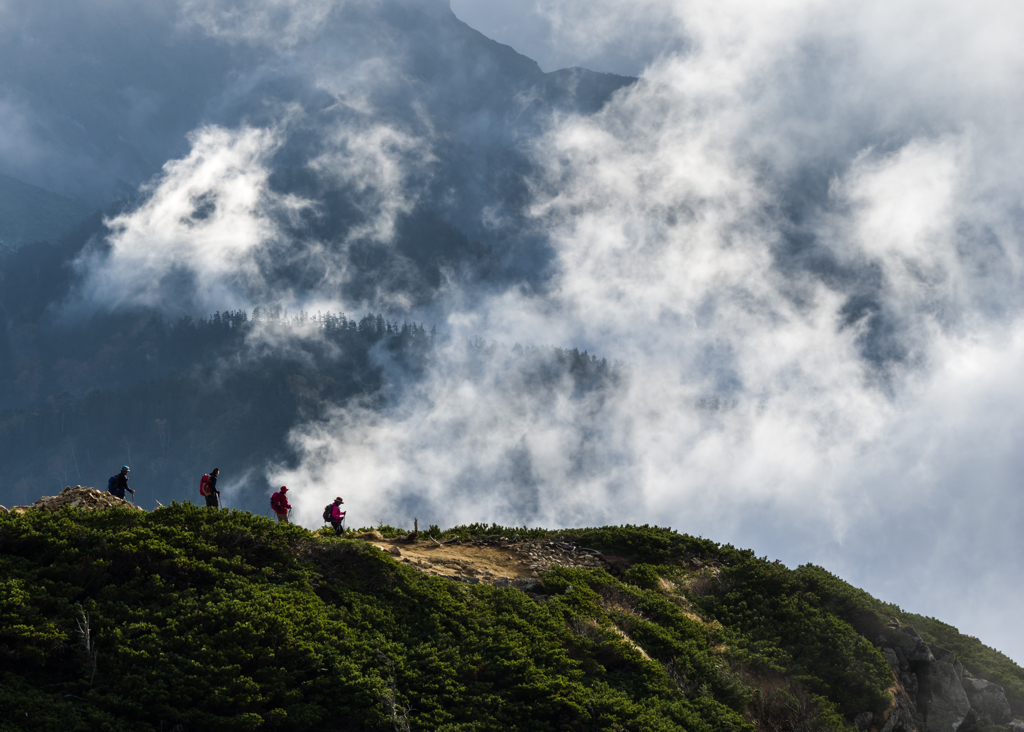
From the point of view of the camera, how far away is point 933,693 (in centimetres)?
2131

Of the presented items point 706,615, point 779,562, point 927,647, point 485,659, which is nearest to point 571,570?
point 706,615

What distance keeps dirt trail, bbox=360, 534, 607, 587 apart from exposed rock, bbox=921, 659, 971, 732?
37.6 ft

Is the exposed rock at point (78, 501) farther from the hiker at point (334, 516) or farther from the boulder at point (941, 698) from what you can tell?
the boulder at point (941, 698)

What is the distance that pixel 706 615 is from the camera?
77.6ft

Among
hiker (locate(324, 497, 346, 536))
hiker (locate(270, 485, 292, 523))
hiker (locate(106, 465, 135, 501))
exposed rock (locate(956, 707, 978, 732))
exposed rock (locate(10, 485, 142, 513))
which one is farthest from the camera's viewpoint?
hiker (locate(324, 497, 346, 536))

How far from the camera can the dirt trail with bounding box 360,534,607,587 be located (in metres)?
22.1

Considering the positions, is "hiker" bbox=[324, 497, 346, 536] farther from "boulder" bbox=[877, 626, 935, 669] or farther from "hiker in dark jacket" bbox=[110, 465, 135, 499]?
"boulder" bbox=[877, 626, 935, 669]

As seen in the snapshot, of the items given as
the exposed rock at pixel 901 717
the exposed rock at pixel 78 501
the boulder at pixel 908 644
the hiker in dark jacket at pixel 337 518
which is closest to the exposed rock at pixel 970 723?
the exposed rock at pixel 901 717

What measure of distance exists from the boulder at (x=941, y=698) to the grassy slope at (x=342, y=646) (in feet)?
6.91

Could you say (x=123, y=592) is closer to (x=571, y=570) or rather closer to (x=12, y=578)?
(x=12, y=578)

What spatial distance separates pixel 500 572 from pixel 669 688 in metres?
7.61

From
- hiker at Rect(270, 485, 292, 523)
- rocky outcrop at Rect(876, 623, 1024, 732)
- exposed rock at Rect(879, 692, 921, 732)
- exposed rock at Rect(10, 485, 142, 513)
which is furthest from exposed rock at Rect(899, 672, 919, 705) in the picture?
exposed rock at Rect(10, 485, 142, 513)

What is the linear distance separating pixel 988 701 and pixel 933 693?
214 centimetres

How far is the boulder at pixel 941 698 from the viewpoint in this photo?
809 inches
